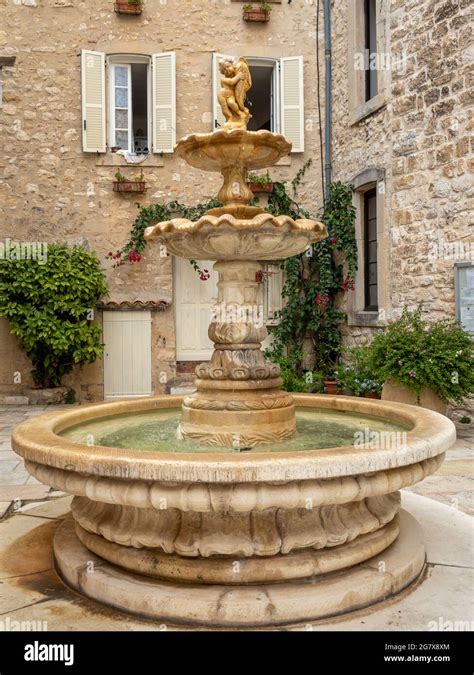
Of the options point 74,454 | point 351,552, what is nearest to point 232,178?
point 74,454

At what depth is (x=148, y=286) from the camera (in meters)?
10.5

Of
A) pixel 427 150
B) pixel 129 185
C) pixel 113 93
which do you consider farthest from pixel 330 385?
pixel 113 93

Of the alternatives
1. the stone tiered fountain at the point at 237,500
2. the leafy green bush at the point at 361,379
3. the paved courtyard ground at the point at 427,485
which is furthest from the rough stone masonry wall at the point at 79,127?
the stone tiered fountain at the point at 237,500

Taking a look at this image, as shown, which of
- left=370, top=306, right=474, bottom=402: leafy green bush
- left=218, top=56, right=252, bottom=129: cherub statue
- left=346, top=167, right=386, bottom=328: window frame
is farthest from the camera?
left=346, top=167, right=386, bottom=328: window frame

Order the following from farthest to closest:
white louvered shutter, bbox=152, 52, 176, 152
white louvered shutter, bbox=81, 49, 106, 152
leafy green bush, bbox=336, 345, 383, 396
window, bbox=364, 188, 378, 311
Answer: white louvered shutter, bbox=152, 52, 176, 152
white louvered shutter, bbox=81, 49, 106, 152
window, bbox=364, 188, 378, 311
leafy green bush, bbox=336, 345, 383, 396

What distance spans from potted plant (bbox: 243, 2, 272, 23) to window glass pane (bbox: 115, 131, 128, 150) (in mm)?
2952

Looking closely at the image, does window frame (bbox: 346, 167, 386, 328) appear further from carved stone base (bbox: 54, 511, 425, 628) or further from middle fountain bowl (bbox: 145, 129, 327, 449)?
carved stone base (bbox: 54, 511, 425, 628)

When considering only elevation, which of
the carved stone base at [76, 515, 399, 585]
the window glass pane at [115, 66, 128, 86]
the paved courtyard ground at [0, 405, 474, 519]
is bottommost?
the paved courtyard ground at [0, 405, 474, 519]

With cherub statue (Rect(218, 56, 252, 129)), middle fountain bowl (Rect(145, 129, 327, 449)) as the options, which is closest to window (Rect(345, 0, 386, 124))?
cherub statue (Rect(218, 56, 252, 129))

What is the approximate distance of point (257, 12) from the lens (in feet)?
34.6

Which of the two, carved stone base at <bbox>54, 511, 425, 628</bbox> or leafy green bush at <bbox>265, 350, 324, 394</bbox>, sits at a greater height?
leafy green bush at <bbox>265, 350, 324, 394</bbox>

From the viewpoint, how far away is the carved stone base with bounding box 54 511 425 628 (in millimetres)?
2305

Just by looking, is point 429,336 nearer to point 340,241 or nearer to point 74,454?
point 340,241
